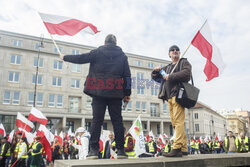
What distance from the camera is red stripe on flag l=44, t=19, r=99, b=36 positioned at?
17.5ft

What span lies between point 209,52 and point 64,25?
3462 mm

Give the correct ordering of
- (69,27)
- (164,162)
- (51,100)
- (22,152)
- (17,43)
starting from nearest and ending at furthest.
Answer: (164,162), (69,27), (22,152), (17,43), (51,100)

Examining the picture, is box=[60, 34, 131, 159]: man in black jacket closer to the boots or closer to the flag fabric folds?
the boots

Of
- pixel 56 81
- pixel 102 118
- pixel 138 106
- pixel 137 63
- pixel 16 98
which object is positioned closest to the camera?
pixel 102 118

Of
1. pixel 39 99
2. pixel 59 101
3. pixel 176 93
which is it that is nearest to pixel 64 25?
pixel 176 93

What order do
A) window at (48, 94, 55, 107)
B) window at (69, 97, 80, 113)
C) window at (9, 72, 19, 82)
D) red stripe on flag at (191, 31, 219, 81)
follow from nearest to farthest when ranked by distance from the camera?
red stripe on flag at (191, 31, 219, 81) < window at (9, 72, 19, 82) < window at (48, 94, 55, 107) < window at (69, 97, 80, 113)

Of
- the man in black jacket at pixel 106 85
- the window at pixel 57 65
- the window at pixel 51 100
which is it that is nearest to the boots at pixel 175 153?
the man in black jacket at pixel 106 85

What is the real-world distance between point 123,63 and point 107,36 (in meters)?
0.62

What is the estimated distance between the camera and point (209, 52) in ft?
17.1

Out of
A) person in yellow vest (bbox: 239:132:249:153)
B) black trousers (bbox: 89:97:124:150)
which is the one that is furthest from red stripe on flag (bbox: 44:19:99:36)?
person in yellow vest (bbox: 239:132:249:153)

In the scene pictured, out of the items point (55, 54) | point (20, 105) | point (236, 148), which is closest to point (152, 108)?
point (55, 54)

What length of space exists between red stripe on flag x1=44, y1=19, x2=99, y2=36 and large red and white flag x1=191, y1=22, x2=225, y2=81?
2.40 metres

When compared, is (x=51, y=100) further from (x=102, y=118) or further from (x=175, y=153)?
(x=175, y=153)

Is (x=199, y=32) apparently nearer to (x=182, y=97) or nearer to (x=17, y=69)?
(x=182, y=97)
